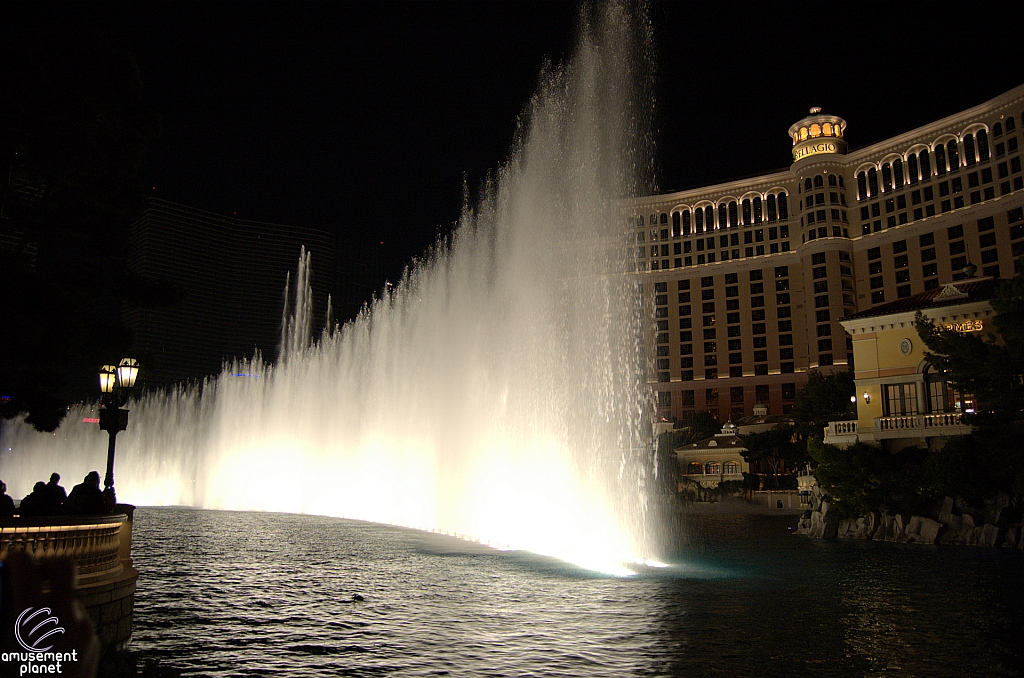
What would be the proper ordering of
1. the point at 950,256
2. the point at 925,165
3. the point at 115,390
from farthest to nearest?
1. the point at 925,165
2. the point at 950,256
3. the point at 115,390

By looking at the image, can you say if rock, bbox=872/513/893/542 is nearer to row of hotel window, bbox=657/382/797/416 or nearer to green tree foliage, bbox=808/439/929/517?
green tree foliage, bbox=808/439/929/517

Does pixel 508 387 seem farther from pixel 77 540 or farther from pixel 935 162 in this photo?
pixel 935 162

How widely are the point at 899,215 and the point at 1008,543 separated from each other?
6963 cm

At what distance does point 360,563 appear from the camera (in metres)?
17.7

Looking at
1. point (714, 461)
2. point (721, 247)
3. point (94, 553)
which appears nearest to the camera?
point (94, 553)

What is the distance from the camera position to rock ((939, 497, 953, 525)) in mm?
25125

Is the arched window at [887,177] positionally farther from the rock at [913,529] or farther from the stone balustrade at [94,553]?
the stone balustrade at [94,553]

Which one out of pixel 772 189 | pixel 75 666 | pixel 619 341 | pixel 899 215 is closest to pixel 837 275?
pixel 899 215

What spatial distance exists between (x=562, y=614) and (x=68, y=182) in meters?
13.0

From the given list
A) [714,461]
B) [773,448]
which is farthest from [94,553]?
[714,461]

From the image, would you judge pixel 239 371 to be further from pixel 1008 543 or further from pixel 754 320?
pixel 754 320

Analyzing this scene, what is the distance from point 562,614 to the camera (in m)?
11.7

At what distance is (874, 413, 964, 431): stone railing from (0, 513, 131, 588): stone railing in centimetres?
2787

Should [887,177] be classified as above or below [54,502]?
above
